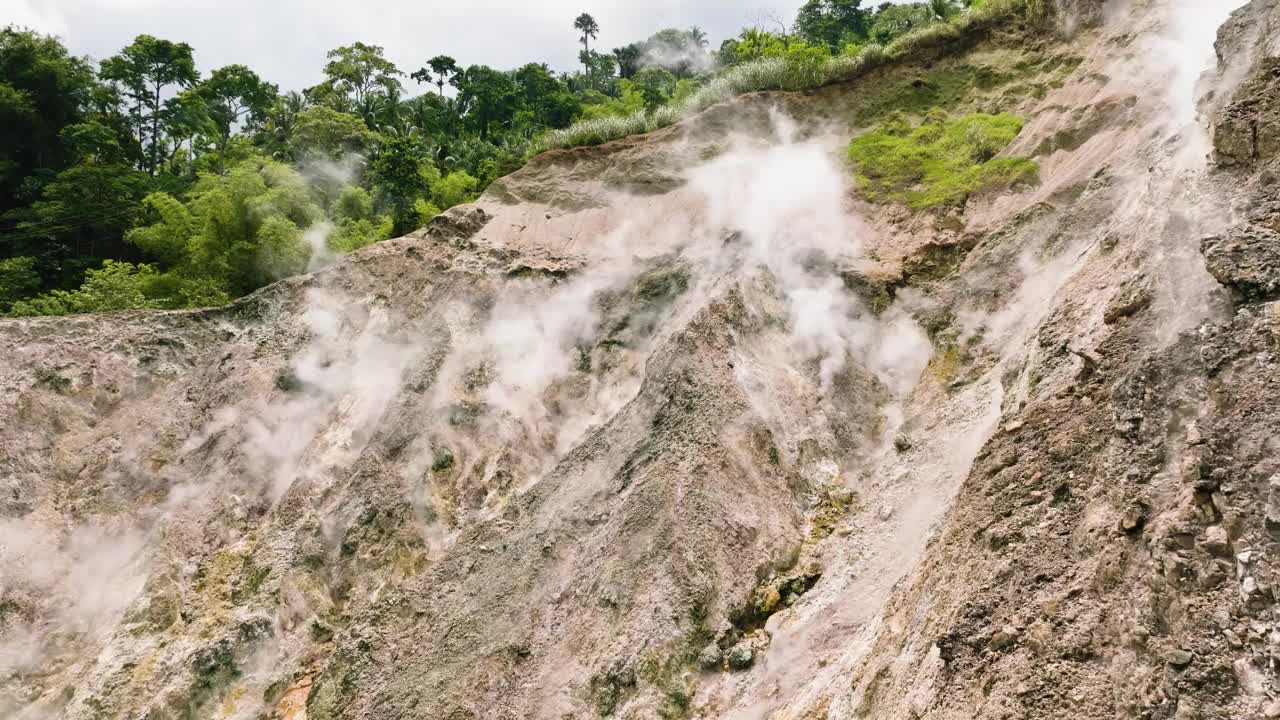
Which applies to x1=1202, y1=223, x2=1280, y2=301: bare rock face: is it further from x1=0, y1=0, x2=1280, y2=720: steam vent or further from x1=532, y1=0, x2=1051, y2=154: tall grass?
x1=532, y1=0, x2=1051, y2=154: tall grass

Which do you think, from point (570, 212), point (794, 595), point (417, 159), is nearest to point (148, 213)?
point (417, 159)

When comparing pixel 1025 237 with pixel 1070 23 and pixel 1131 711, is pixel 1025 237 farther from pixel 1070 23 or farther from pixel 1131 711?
pixel 1131 711

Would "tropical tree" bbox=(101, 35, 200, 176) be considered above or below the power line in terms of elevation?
above

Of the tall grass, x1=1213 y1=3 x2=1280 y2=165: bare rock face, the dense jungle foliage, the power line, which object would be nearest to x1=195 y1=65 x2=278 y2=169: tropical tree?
the dense jungle foliage

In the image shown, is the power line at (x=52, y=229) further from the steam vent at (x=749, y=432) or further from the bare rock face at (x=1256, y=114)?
the bare rock face at (x=1256, y=114)

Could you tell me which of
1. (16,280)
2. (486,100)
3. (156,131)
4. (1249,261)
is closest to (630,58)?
(486,100)

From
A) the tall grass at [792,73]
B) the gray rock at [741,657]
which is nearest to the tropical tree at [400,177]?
the tall grass at [792,73]
